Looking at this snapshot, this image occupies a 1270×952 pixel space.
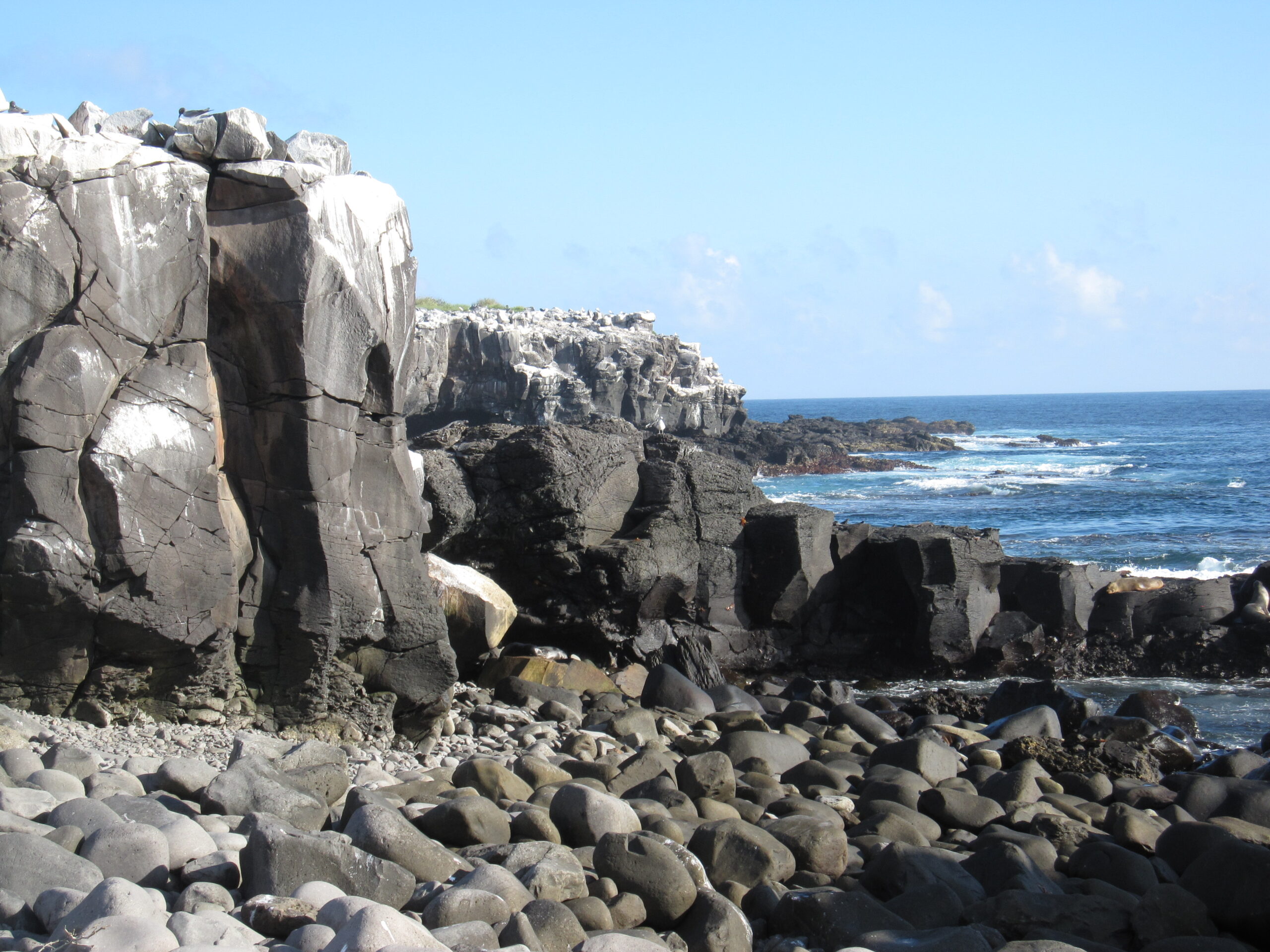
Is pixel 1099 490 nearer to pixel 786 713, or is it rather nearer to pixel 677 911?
pixel 786 713

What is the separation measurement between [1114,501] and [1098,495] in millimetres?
1972

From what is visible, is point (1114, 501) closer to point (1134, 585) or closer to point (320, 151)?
point (1134, 585)

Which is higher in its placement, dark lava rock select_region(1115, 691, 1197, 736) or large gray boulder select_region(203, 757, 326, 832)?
large gray boulder select_region(203, 757, 326, 832)

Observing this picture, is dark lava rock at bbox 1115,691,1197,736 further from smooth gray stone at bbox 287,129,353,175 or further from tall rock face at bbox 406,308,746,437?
tall rock face at bbox 406,308,746,437

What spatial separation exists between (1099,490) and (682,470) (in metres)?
29.8

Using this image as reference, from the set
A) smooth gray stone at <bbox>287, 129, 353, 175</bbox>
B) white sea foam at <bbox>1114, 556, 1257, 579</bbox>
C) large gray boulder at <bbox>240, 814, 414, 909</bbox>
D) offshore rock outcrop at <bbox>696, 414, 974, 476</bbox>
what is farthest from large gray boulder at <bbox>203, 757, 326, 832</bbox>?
offshore rock outcrop at <bbox>696, 414, 974, 476</bbox>

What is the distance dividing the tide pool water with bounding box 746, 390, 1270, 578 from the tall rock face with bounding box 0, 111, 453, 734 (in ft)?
62.7

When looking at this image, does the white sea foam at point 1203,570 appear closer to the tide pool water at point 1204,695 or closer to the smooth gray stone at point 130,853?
the tide pool water at point 1204,695

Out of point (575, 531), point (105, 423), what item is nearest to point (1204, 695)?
point (575, 531)

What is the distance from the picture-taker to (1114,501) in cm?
3531

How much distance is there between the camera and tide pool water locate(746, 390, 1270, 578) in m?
25.7

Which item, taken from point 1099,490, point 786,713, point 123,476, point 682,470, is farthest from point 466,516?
point 1099,490

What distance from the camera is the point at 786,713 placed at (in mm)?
11328

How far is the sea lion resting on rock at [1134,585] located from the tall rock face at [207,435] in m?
11.6
